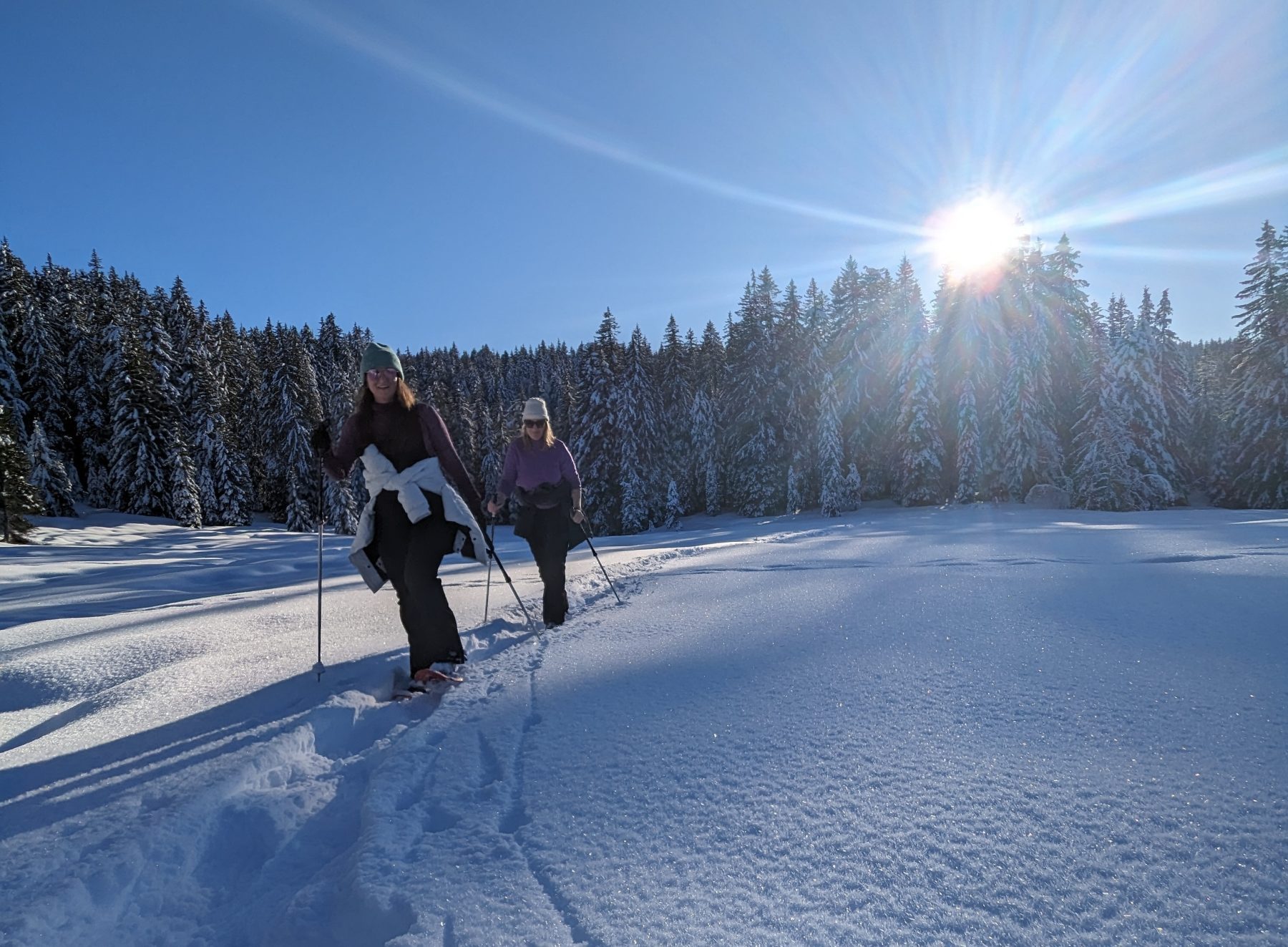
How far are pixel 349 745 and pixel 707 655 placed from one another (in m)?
1.69

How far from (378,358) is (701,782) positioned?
2.94 metres

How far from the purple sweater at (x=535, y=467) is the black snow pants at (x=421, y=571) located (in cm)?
157

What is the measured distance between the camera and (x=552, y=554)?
4977 mm

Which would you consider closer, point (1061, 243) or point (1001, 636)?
point (1001, 636)

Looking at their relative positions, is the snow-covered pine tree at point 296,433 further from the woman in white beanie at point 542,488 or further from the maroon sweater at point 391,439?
the maroon sweater at point 391,439

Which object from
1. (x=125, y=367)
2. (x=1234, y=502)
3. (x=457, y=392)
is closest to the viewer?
(x=1234, y=502)

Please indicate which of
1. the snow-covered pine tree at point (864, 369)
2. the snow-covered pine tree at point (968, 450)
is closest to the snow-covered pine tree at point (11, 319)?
the snow-covered pine tree at point (864, 369)

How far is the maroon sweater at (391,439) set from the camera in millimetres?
3465

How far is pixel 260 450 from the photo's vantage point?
41656 mm

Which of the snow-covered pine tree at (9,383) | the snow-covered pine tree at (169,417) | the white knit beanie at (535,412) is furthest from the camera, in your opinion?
the snow-covered pine tree at (169,417)

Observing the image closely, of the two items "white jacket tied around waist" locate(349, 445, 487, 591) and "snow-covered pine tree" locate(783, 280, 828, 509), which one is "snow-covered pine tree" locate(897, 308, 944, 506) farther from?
"white jacket tied around waist" locate(349, 445, 487, 591)

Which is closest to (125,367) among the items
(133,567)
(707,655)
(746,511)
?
(133,567)

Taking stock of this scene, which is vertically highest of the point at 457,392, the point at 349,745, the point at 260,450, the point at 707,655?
the point at 457,392

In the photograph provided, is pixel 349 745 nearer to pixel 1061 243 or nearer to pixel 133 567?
pixel 133 567
